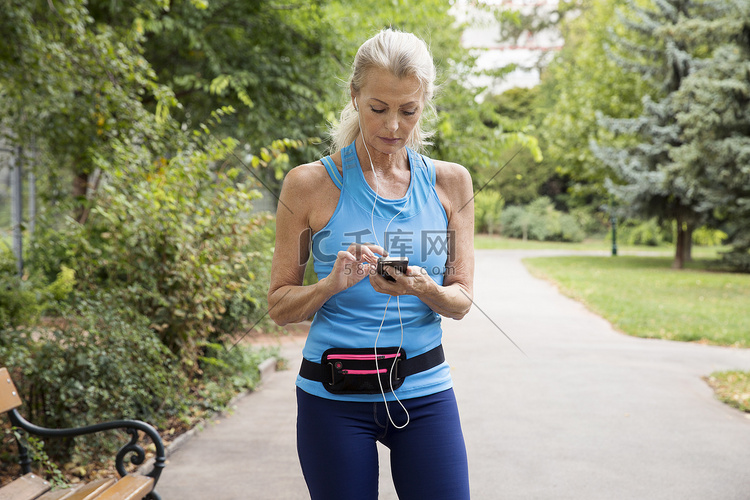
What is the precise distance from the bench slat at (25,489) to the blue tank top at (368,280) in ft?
6.16

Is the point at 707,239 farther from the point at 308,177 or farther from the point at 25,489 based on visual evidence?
the point at 308,177

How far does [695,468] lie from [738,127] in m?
13.2

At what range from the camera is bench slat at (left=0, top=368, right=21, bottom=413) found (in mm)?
3117

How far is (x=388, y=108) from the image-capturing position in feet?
5.68

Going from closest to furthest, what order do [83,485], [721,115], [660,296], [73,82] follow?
[83,485] → [73,82] → [660,296] → [721,115]

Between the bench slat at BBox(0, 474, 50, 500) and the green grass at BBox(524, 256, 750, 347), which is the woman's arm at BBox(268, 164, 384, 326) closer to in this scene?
the bench slat at BBox(0, 474, 50, 500)

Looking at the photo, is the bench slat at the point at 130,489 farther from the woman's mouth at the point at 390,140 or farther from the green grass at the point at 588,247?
the green grass at the point at 588,247

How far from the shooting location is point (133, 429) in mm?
3188

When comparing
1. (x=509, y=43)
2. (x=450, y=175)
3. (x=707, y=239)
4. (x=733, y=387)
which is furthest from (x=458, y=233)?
(x=707, y=239)

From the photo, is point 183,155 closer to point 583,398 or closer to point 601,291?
point 583,398

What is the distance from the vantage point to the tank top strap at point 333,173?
179cm

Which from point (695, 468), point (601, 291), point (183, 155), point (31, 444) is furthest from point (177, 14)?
point (601, 291)

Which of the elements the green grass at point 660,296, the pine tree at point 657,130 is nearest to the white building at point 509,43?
the pine tree at point 657,130

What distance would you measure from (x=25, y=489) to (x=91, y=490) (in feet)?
1.04
